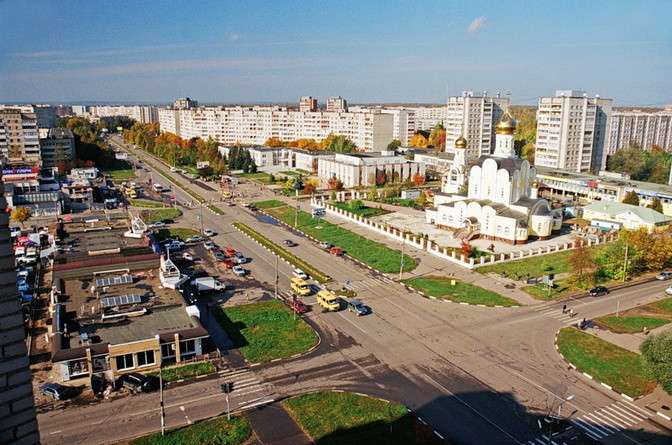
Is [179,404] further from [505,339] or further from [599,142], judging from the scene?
[599,142]

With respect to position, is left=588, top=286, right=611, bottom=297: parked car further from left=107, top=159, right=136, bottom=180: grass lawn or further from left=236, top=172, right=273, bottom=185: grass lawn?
left=107, top=159, right=136, bottom=180: grass lawn

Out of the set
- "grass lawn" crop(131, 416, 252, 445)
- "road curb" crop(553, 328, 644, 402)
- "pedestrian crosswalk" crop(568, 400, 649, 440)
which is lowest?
"pedestrian crosswalk" crop(568, 400, 649, 440)

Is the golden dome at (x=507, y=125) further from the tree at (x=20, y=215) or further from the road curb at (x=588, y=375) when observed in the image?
the tree at (x=20, y=215)

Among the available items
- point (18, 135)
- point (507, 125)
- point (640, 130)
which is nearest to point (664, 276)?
point (507, 125)

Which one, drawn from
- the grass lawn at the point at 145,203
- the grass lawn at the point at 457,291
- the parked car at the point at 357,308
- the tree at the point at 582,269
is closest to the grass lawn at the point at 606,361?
the grass lawn at the point at 457,291

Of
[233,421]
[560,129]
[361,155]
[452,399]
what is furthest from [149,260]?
[560,129]

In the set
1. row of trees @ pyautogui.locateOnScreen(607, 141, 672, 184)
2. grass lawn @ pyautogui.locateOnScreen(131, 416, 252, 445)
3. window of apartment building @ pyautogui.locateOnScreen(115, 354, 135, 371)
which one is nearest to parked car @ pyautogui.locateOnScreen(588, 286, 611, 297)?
grass lawn @ pyautogui.locateOnScreen(131, 416, 252, 445)
